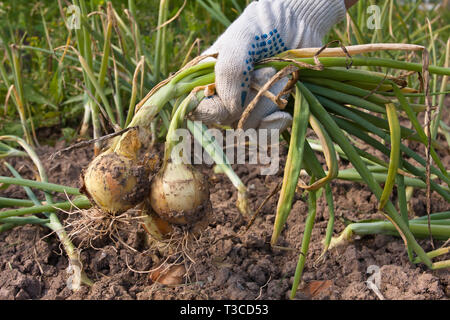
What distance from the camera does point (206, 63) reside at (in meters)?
1.23

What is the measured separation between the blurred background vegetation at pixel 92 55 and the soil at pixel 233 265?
1.63 feet

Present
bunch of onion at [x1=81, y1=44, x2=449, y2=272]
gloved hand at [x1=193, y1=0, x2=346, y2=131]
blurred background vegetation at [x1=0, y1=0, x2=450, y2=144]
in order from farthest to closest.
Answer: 1. blurred background vegetation at [x1=0, y1=0, x2=450, y2=144]
2. gloved hand at [x1=193, y1=0, x2=346, y2=131]
3. bunch of onion at [x1=81, y1=44, x2=449, y2=272]

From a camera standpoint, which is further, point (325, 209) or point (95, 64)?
point (95, 64)

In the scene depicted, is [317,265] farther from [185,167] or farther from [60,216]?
[60,216]

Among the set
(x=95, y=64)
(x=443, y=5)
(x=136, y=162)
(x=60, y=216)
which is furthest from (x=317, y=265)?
(x=443, y=5)

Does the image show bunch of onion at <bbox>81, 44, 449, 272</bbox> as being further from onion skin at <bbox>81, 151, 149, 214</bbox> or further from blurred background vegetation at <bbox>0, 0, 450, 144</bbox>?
blurred background vegetation at <bbox>0, 0, 450, 144</bbox>

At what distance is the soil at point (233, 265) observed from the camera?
120cm

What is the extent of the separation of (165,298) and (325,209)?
66 centimetres

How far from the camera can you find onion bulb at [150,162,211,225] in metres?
1.13

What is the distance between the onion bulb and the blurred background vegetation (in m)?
0.55

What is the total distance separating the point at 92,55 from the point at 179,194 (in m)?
0.82

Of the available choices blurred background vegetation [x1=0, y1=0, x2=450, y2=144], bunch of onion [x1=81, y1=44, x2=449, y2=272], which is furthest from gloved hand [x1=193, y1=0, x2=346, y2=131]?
blurred background vegetation [x1=0, y1=0, x2=450, y2=144]

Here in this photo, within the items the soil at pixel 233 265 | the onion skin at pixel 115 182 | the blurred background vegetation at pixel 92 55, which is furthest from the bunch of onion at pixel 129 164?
the blurred background vegetation at pixel 92 55

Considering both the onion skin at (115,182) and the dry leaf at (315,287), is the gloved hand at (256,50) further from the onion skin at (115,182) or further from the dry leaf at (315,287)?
the dry leaf at (315,287)
